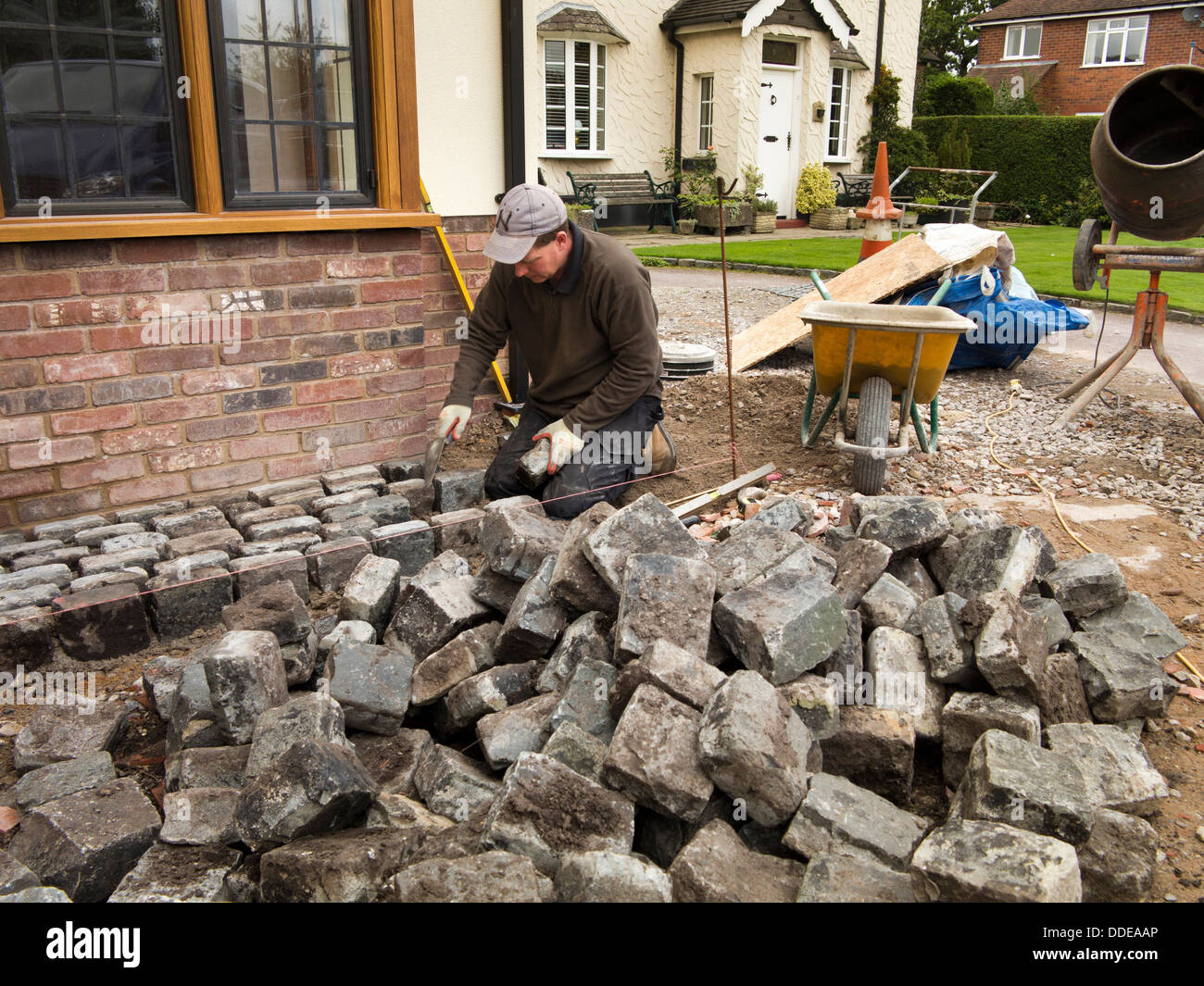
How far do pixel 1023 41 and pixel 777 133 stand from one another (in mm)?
15304

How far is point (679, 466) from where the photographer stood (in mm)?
5371

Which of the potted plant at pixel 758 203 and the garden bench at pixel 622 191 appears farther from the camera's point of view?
the potted plant at pixel 758 203

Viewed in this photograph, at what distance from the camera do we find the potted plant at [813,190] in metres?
18.6

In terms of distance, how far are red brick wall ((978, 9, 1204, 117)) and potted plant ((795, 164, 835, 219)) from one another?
1171cm

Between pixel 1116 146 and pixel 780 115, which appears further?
pixel 780 115

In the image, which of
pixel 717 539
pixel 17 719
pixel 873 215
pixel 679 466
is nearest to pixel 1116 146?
pixel 873 215

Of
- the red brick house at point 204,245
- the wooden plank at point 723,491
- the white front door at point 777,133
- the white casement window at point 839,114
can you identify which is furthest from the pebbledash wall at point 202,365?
the white casement window at point 839,114

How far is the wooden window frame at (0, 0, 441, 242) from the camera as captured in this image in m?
4.21

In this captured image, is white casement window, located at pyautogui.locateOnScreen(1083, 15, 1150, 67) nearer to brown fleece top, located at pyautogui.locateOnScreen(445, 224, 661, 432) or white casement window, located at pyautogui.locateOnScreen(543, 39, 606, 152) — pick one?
white casement window, located at pyautogui.locateOnScreen(543, 39, 606, 152)

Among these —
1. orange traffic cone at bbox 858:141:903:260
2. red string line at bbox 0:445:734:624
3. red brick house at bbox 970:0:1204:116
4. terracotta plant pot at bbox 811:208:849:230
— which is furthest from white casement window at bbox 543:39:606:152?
red brick house at bbox 970:0:1204:116

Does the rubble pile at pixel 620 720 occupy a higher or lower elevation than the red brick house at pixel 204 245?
lower

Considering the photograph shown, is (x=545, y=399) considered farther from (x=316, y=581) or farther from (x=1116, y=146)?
(x=1116, y=146)

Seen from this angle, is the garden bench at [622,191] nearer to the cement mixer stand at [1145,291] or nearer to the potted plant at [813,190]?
the potted plant at [813,190]

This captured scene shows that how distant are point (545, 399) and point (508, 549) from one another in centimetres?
163
